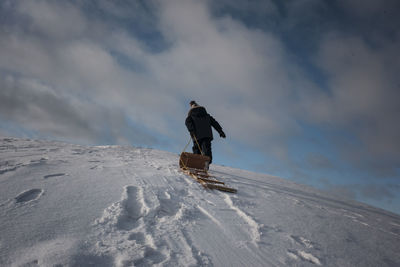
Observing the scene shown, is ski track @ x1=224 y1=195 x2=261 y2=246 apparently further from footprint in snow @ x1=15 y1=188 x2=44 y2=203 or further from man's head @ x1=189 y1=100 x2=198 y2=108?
man's head @ x1=189 y1=100 x2=198 y2=108

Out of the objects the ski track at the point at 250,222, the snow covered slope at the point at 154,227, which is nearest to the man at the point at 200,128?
the snow covered slope at the point at 154,227

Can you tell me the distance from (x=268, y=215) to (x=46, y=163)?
4.10 m

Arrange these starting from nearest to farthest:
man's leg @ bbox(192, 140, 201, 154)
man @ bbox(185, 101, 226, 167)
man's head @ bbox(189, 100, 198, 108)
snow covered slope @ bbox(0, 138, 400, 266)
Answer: snow covered slope @ bbox(0, 138, 400, 266)
man @ bbox(185, 101, 226, 167)
man's leg @ bbox(192, 140, 201, 154)
man's head @ bbox(189, 100, 198, 108)

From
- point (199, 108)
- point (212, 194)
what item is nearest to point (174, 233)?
point (212, 194)

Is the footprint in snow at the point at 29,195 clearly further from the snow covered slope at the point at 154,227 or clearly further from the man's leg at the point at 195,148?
the man's leg at the point at 195,148

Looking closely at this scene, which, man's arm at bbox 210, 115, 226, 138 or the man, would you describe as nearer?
the man

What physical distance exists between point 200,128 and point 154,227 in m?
4.57

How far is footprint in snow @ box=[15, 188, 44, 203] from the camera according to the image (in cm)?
224

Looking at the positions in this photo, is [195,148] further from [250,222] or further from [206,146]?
[250,222]

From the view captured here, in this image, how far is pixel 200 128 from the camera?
6.51 meters

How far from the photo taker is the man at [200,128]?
21.3 ft

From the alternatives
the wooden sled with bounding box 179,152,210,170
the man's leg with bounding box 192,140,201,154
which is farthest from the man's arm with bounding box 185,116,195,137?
the wooden sled with bounding box 179,152,210,170

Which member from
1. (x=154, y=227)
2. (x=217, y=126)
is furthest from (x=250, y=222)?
(x=217, y=126)

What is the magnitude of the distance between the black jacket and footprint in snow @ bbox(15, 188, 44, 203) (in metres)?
4.43
